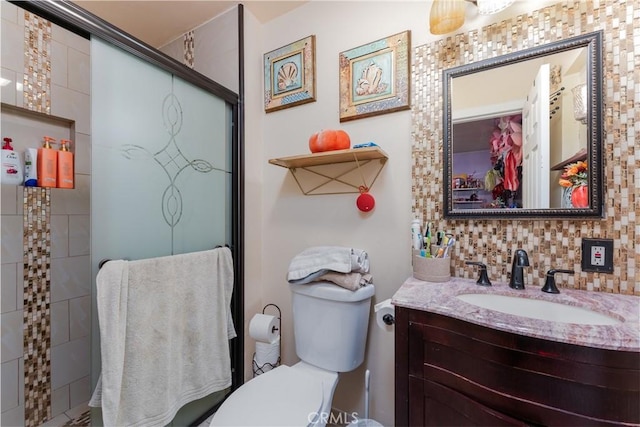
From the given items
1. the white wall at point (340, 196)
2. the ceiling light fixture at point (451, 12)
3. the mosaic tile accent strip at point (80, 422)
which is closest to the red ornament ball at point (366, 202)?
the white wall at point (340, 196)

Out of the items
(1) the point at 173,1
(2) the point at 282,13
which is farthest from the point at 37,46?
(2) the point at 282,13

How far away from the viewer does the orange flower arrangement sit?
909 mm

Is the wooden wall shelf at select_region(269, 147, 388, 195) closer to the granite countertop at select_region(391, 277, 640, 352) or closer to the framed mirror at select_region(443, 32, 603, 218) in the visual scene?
Result: the framed mirror at select_region(443, 32, 603, 218)

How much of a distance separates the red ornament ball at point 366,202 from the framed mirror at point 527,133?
0.32 m

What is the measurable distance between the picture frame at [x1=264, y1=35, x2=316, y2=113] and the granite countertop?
115 cm

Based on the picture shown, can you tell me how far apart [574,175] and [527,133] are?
21 cm

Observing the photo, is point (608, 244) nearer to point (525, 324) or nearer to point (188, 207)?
point (525, 324)

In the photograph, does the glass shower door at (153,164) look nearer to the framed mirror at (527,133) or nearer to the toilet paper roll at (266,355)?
the toilet paper roll at (266,355)

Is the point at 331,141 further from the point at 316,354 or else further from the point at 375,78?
the point at 316,354

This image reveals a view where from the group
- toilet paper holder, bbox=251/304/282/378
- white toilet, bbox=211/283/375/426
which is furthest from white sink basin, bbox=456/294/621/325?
toilet paper holder, bbox=251/304/282/378

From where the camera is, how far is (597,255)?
898 millimetres

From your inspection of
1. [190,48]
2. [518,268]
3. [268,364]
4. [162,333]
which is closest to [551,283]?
[518,268]

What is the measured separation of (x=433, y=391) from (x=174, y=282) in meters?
1.05

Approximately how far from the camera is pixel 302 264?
124cm
